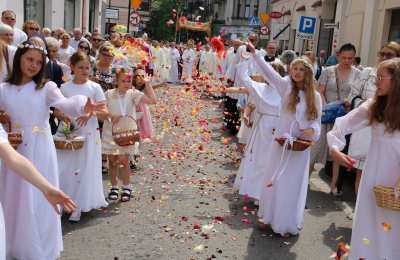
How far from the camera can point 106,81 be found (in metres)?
8.25

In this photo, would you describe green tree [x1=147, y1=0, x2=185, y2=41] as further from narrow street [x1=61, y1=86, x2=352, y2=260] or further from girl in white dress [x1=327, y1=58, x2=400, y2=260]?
girl in white dress [x1=327, y1=58, x2=400, y2=260]

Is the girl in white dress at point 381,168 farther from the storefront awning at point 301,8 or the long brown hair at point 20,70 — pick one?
the storefront awning at point 301,8

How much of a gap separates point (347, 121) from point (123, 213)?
3277mm

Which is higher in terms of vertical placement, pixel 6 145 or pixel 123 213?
pixel 6 145

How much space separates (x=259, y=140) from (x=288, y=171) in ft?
4.49

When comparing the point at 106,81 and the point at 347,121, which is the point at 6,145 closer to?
the point at 347,121

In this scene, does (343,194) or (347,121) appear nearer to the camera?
(347,121)

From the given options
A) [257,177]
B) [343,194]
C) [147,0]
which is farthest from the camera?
[147,0]

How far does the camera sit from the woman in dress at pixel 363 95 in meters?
6.98

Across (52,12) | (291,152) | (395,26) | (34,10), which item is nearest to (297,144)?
(291,152)

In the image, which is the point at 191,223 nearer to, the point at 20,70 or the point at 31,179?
the point at 20,70

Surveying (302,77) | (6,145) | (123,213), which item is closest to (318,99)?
(302,77)

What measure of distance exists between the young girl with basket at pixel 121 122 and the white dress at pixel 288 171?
1873 mm

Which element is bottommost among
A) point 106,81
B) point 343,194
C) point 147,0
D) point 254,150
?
point 343,194
